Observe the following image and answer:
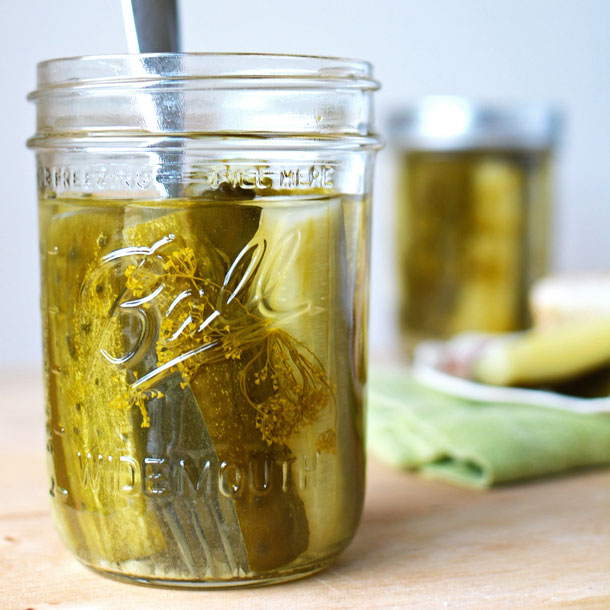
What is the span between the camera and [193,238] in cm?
51

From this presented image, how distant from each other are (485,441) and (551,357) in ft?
0.63

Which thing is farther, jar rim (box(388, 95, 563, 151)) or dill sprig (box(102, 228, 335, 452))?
jar rim (box(388, 95, 563, 151))

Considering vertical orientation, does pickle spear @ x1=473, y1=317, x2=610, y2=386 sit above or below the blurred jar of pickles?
below

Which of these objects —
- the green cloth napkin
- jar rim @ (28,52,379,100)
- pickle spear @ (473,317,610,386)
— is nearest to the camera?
jar rim @ (28,52,379,100)

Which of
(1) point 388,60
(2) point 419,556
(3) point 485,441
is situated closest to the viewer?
(2) point 419,556

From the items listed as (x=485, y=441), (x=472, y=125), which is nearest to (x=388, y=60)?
(x=472, y=125)

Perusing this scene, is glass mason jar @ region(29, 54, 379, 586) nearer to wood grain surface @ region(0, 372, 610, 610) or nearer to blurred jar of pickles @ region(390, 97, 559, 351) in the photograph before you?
wood grain surface @ region(0, 372, 610, 610)

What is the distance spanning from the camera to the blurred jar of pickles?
1.22 meters

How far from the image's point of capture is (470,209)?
1.21 metres

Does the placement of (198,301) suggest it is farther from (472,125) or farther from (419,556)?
(472,125)

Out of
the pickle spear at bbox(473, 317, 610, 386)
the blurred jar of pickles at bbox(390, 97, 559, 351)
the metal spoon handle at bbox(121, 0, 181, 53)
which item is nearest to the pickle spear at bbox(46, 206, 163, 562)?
the metal spoon handle at bbox(121, 0, 181, 53)

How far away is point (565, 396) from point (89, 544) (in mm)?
589

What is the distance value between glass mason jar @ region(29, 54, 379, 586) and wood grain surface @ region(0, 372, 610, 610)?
2cm

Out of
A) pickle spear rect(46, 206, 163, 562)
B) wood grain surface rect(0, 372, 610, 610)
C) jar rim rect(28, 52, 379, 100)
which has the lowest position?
wood grain surface rect(0, 372, 610, 610)
